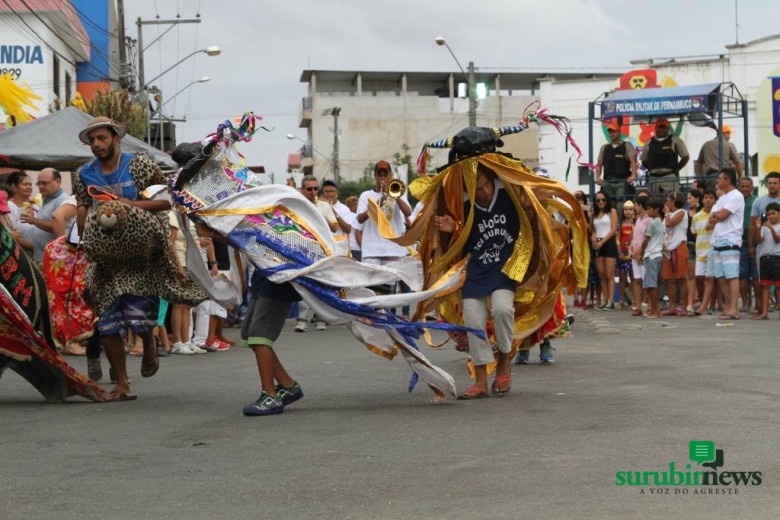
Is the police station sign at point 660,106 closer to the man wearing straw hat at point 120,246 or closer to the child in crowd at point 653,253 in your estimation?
the child in crowd at point 653,253

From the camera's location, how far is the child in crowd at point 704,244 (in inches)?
684

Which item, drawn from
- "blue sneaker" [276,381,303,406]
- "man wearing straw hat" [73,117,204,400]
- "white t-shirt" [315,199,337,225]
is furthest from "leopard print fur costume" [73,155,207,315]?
"white t-shirt" [315,199,337,225]

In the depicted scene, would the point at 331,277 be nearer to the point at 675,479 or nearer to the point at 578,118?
the point at 675,479

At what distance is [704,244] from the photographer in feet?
57.3

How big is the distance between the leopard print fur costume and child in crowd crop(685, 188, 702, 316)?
10.4 metres

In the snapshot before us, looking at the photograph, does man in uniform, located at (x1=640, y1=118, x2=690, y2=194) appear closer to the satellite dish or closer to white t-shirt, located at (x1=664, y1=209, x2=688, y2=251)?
the satellite dish

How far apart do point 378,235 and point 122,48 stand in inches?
859

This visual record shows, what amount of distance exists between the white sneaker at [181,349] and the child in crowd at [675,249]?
24.3 feet

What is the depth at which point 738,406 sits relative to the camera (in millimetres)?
7793

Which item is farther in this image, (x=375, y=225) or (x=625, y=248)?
(x=625, y=248)

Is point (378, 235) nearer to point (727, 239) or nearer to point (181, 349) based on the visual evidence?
point (181, 349)

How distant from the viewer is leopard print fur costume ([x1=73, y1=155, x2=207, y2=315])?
877 centimetres

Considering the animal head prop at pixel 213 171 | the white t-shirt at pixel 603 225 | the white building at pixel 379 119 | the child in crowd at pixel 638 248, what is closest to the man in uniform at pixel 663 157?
the white t-shirt at pixel 603 225

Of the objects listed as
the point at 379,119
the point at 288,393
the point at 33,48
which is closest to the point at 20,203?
the point at 288,393
